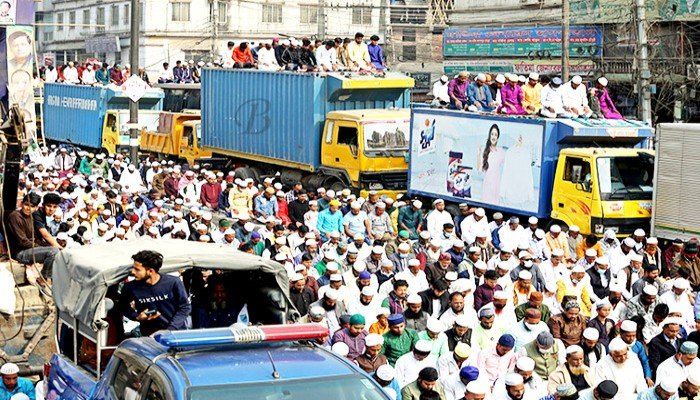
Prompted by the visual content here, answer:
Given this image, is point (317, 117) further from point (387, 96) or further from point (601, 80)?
point (601, 80)

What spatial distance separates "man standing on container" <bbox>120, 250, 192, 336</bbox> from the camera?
31.7ft

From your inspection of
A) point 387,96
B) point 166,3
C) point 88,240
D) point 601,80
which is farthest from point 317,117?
point 166,3

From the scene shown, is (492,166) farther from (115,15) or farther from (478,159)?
(115,15)

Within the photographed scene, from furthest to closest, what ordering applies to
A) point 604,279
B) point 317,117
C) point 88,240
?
1. point 317,117
2. point 88,240
3. point 604,279

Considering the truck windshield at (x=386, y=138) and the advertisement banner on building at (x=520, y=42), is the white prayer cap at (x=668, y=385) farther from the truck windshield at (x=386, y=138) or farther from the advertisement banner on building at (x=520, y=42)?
the advertisement banner on building at (x=520, y=42)

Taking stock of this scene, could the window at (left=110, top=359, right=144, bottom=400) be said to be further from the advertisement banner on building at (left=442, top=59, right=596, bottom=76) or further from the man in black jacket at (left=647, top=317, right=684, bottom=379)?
the advertisement banner on building at (left=442, top=59, right=596, bottom=76)

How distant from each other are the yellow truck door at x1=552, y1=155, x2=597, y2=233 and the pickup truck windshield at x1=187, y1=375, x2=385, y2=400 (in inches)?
471

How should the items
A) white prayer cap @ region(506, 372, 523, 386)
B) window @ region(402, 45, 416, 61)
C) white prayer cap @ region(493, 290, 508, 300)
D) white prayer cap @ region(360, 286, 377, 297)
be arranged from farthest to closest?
1. window @ region(402, 45, 416, 61)
2. white prayer cap @ region(360, 286, 377, 297)
3. white prayer cap @ region(493, 290, 508, 300)
4. white prayer cap @ region(506, 372, 523, 386)

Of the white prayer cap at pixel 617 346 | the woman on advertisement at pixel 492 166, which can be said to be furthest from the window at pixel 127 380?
the woman on advertisement at pixel 492 166

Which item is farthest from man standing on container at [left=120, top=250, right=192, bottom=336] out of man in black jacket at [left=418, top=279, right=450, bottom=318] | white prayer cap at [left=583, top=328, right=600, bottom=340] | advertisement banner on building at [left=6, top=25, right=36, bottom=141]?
advertisement banner on building at [left=6, top=25, right=36, bottom=141]

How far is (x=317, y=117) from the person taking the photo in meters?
26.3

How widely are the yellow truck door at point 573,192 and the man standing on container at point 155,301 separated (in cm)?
1032

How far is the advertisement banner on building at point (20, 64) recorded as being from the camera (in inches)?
627

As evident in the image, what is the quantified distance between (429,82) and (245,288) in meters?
41.5
